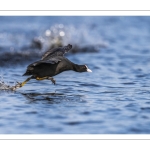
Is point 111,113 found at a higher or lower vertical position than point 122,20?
lower

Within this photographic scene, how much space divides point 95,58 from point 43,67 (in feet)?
22.8

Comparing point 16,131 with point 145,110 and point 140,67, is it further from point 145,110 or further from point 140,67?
point 140,67

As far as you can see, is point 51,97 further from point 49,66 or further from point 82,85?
point 82,85

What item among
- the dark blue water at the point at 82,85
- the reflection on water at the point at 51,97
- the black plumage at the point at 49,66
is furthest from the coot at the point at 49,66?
the dark blue water at the point at 82,85

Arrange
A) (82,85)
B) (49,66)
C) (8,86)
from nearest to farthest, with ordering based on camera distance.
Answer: (49,66) → (8,86) → (82,85)

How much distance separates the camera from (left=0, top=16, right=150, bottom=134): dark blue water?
9.12 m

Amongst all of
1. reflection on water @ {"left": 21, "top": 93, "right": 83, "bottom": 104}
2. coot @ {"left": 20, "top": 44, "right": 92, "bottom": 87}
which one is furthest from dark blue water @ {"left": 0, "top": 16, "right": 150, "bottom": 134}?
coot @ {"left": 20, "top": 44, "right": 92, "bottom": 87}

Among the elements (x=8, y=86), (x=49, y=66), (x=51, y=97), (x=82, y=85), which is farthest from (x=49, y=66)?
(x=82, y=85)

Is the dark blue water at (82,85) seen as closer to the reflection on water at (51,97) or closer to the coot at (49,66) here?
the reflection on water at (51,97)

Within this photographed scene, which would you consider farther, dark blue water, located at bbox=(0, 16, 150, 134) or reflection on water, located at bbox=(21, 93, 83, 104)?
reflection on water, located at bbox=(21, 93, 83, 104)

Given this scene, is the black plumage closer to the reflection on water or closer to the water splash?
the reflection on water

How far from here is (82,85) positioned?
1252cm

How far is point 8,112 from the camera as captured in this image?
32.1 feet
